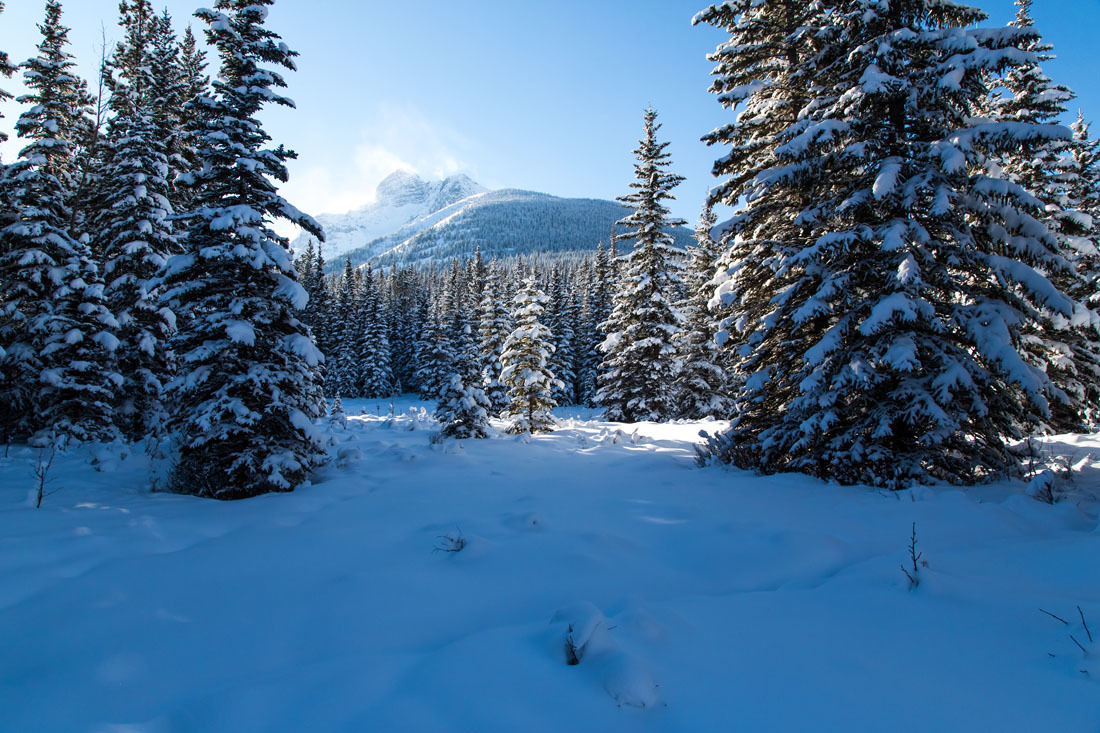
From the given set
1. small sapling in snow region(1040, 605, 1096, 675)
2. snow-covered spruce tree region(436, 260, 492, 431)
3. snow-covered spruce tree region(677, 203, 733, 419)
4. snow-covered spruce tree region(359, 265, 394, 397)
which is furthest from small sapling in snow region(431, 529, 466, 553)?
snow-covered spruce tree region(359, 265, 394, 397)

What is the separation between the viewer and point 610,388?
73.8 feet

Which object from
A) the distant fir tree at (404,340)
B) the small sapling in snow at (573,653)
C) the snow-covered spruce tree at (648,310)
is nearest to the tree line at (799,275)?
the small sapling in snow at (573,653)

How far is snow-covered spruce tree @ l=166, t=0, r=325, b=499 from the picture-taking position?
753 centimetres

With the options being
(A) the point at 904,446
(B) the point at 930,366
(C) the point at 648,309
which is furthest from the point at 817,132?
(C) the point at 648,309

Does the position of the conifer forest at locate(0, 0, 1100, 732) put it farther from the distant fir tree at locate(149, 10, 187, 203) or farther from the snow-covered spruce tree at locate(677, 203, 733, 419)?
the snow-covered spruce tree at locate(677, 203, 733, 419)

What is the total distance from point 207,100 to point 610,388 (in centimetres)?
1774

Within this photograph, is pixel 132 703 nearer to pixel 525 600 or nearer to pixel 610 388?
pixel 525 600

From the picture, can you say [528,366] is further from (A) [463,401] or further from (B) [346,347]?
(B) [346,347]

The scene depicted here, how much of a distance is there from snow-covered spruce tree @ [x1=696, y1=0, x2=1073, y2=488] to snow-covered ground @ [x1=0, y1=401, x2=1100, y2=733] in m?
1.01

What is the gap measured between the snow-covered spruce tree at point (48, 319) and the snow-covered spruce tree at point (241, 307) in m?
6.50

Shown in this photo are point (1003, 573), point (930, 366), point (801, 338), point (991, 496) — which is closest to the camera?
point (1003, 573)

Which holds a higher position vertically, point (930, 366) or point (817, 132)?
point (817, 132)

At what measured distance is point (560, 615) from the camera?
3.20 meters

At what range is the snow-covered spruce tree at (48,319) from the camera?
11953 mm
